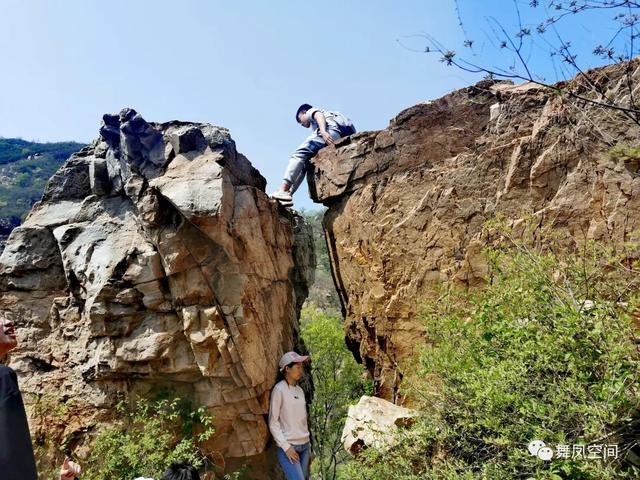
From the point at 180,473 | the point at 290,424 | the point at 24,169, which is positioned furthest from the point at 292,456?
the point at 24,169

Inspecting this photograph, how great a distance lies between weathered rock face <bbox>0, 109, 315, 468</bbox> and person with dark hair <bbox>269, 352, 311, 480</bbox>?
1.44 ft

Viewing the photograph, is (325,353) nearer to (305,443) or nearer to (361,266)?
(361,266)

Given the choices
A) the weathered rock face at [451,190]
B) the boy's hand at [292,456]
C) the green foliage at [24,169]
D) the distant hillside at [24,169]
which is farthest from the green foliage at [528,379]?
the green foliage at [24,169]

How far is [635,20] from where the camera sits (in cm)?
342

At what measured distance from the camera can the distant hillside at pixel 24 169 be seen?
1382 inches

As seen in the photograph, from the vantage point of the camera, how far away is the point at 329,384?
13.9m

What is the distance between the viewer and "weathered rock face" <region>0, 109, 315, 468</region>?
636 centimetres

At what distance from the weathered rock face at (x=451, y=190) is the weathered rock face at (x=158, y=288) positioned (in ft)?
4.71

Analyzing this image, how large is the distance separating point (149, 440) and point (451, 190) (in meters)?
5.20

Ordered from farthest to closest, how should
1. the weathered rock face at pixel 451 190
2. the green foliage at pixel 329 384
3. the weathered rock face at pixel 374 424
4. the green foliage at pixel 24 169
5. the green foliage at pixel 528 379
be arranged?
1. the green foliage at pixel 24 169
2. the green foliage at pixel 329 384
3. the weathered rock face at pixel 451 190
4. the weathered rock face at pixel 374 424
5. the green foliage at pixel 528 379

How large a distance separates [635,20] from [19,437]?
4.34m

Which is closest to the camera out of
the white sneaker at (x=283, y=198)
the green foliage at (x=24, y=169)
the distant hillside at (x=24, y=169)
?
the white sneaker at (x=283, y=198)

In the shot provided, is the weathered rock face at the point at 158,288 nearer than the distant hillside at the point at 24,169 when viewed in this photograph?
Yes

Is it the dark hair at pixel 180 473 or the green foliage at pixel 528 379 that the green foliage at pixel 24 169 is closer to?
the dark hair at pixel 180 473
